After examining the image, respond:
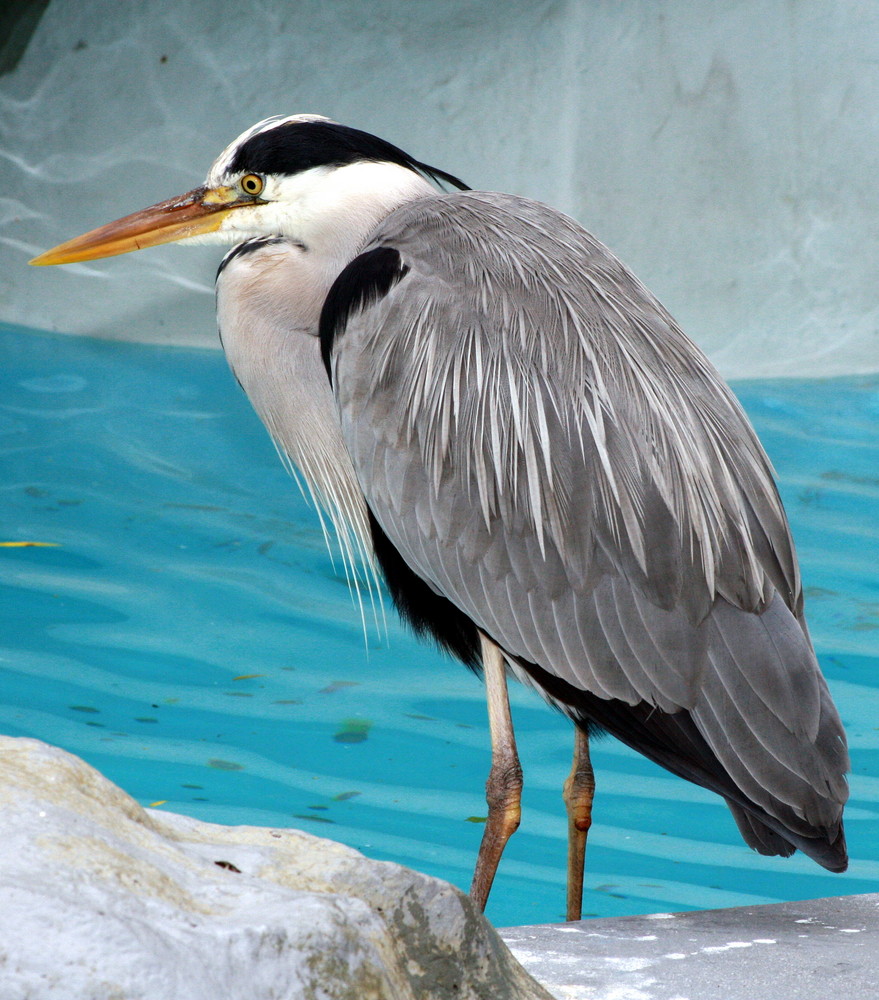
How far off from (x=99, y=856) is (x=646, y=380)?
3.92 feet

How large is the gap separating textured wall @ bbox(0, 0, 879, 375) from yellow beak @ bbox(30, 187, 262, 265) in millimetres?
3551

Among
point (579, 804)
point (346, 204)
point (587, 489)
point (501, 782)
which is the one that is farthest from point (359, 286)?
point (579, 804)

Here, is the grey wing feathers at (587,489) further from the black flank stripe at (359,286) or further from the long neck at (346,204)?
the long neck at (346,204)

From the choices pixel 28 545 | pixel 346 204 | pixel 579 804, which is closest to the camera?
pixel 579 804

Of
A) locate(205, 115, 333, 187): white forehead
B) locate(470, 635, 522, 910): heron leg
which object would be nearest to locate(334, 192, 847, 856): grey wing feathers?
locate(470, 635, 522, 910): heron leg

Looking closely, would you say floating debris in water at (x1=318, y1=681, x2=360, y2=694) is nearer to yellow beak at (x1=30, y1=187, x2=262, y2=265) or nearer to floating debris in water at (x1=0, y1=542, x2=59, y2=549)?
floating debris in water at (x1=0, y1=542, x2=59, y2=549)

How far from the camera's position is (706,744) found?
1725 mm

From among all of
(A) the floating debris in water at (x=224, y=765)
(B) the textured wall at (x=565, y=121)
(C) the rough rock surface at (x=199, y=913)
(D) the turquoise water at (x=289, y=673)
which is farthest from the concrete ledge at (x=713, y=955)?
(B) the textured wall at (x=565, y=121)

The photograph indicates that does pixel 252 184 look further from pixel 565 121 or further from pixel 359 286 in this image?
pixel 565 121

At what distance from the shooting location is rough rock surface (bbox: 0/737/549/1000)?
853 mm

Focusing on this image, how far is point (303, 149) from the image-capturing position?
7.38 feet

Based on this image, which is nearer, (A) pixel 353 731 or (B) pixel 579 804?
(B) pixel 579 804

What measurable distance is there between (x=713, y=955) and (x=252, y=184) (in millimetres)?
1474

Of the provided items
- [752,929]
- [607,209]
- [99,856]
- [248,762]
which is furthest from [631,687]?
[607,209]
